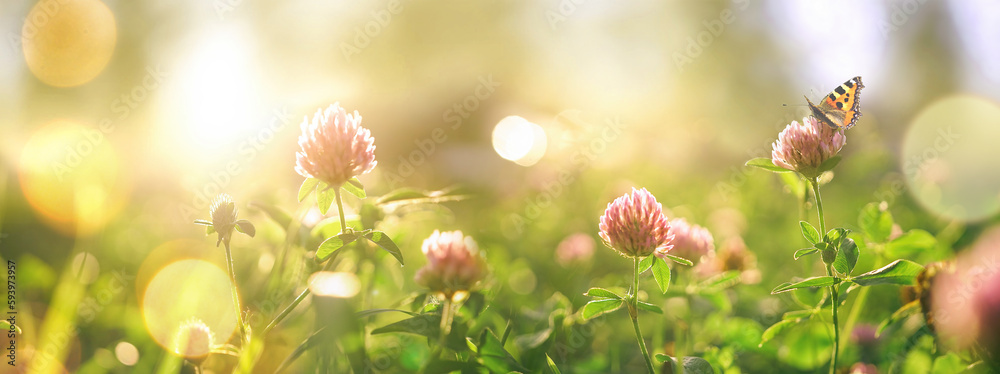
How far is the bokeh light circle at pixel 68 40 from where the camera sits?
9.89 feet

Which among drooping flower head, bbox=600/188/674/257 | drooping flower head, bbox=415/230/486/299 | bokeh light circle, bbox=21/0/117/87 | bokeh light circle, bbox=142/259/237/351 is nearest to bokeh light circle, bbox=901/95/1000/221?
drooping flower head, bbox=600/188/674/257

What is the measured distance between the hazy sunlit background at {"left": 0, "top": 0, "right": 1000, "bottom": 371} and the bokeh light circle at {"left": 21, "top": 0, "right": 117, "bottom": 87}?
16 millimetres

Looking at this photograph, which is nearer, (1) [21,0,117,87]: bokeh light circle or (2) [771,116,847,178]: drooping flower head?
(2) [771,116,847,178]: drooping flower head

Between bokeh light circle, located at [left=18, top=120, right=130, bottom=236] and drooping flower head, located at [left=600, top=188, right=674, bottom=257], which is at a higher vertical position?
drooping flower head, located at [left=600, top=188, right=674, bottom=257]

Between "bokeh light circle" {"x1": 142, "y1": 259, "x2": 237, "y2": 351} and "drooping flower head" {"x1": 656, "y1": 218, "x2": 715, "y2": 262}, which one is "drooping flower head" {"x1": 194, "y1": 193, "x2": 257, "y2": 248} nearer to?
"bokeh light circle" {"x1": 142, "y1": 259, "x2": 237, "y2": 351}

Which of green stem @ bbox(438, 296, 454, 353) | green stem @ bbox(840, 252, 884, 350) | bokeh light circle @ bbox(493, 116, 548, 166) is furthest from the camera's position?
bokeh light circle @ bbox(493, 116, 548, 166)

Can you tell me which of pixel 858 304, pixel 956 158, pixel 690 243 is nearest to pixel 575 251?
pixel 690 243

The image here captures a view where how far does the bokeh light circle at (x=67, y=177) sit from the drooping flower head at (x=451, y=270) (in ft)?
4.57

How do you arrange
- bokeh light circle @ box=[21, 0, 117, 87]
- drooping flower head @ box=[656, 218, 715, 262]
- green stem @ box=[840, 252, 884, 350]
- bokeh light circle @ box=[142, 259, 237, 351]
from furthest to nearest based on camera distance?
bokeh light circle @ box=[21, 0, 117, 87], drooping flower head @ box=[656, 218, 715, 262], bokeh light circle @ box=[142, 259, 237, 351], green stem @ box=[840, 252, 884, 350]

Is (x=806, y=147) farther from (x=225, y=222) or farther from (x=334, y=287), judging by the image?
(x=225, y=222)

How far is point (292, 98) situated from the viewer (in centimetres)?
488

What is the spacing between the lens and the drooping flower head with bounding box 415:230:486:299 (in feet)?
3.16

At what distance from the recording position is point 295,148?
4.57 m

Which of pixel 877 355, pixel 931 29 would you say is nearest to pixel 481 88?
pixel 877 355
